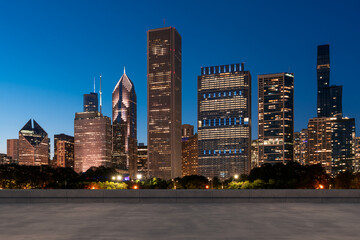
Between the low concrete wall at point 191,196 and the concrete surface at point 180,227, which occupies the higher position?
the concrete surface at point 180,227

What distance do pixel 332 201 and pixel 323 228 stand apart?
14581 millimetres

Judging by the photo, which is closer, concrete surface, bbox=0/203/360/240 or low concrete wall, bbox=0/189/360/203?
concrete surface, bbox=0/203/360/240

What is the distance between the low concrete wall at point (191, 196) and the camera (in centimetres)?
2761

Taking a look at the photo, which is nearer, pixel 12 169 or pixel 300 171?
pixel 300 171

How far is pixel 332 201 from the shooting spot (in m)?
27.6

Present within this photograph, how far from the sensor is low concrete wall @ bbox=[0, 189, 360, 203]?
2761cm

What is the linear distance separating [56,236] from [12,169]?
6752 cm

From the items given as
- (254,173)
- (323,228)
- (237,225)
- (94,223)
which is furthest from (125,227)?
(254,173)

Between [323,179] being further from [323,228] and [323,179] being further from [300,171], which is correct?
[323,228]

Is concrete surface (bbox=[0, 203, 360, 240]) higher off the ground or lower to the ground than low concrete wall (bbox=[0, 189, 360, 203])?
higher

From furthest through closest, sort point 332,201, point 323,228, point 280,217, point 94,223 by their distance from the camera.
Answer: point 332,201, point 280,217, point 94,223, point 323,228

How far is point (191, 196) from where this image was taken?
27766mm

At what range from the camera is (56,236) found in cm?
1233

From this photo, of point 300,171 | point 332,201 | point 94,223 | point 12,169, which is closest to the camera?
point 94,223
